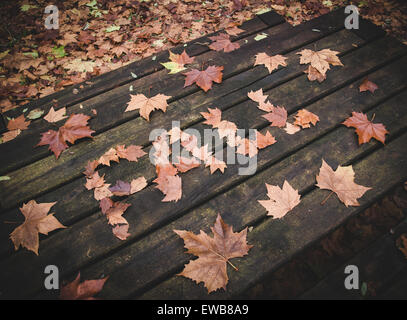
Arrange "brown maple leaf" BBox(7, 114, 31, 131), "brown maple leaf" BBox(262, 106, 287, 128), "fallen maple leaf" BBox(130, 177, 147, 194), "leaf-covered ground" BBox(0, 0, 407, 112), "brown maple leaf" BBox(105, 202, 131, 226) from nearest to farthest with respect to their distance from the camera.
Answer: "brown maple leaf" BBox(105, 202, 131, 226) → "fallen maple leaf" BBox(130, 177, 147, 194) → "brown maple leaf" BBox(262, 106, 287, 128) → "brown maple leaf" BBox(7, 114, 31, 131) → "leaf-covered ground" BBox(0, 0, 407, 112)

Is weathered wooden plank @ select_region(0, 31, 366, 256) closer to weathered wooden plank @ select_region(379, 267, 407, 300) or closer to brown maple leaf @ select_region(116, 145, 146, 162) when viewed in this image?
brown maple leaf @ select_region(116, 145, 146, 162)

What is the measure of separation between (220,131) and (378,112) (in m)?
1.28

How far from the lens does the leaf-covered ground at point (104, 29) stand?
8.86ft

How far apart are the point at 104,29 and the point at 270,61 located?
2.31m

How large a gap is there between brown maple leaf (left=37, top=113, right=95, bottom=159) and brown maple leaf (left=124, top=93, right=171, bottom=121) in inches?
14.5

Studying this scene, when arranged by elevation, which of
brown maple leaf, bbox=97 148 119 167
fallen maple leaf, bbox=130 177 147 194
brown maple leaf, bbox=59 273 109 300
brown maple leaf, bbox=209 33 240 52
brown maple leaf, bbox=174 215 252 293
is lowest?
brown maple leaf, bbox=59 273 109 300

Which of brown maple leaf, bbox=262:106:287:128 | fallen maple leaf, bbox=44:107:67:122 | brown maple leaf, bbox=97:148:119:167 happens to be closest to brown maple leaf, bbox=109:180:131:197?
brown maple leaf, bbox=97:148:119:167

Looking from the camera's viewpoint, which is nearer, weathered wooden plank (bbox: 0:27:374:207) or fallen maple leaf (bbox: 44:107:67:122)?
weathered wooden plank (bbox: 0:27:374:207)

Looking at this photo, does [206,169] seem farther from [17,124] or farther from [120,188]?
[17,124]

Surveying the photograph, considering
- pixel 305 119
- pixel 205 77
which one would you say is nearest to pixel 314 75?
pixel 305 119

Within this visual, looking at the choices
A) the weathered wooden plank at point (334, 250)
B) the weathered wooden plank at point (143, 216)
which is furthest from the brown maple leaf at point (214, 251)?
the weathered wooden plank at point (334, 250)

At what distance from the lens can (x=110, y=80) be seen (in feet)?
7.36

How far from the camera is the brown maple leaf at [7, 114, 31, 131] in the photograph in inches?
77.2
